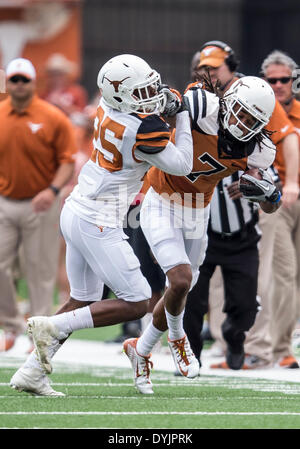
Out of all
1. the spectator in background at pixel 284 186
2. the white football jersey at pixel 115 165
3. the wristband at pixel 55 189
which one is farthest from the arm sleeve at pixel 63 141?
the white football jersey at pixel 115 165

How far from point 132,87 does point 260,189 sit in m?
0.91

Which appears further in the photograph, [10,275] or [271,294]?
[10,275]

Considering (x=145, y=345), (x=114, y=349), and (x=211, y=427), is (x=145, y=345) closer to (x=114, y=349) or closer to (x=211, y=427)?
(x=211, y=427)

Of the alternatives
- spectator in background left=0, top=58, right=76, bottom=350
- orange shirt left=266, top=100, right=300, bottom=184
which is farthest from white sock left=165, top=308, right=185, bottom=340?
spectator in background left=0, top=58, right=76, bottom=350

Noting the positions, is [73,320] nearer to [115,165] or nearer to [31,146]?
[115,165]

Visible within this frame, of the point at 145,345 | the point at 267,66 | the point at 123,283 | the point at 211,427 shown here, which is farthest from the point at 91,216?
the point at 267,66

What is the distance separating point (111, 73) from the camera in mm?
6199

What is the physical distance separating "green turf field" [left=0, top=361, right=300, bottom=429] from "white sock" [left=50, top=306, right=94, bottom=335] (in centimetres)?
37

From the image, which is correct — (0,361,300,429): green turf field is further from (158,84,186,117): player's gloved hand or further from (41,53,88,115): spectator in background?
(41,53,88,115): spectator in background

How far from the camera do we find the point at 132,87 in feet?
20.1

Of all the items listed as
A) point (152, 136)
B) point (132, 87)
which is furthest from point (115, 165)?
point (132, 87)

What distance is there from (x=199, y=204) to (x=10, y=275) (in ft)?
9.58

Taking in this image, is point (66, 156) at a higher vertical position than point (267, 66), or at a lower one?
lower

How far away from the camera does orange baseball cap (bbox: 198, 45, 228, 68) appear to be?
325 inches
